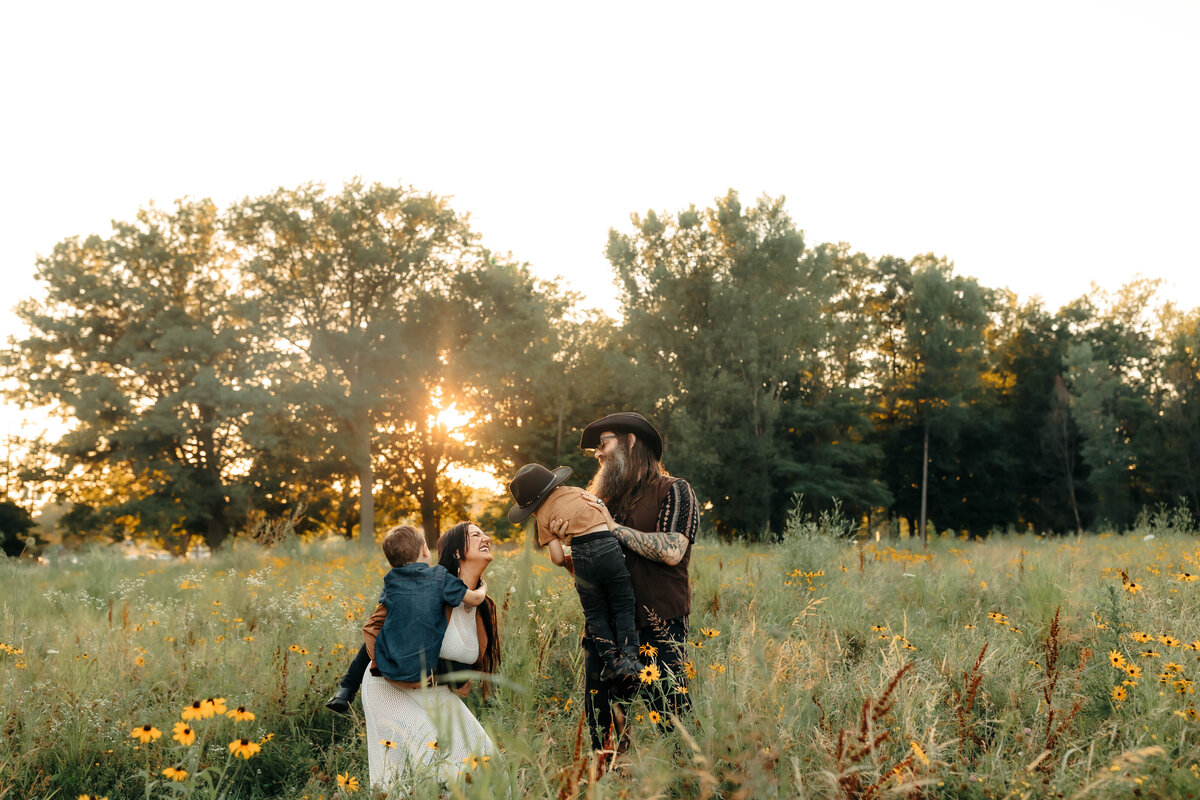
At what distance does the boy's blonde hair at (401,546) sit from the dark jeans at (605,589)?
92 centimetres

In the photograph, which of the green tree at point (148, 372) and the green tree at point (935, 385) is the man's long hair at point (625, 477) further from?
the green tree at point (935, 385)

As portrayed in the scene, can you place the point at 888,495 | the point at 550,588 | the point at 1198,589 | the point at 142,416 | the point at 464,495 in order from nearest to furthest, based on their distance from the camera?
the point at 1198,589
the point at 550,588
the point at 142,416
the point at 888,495
the point at 464,495

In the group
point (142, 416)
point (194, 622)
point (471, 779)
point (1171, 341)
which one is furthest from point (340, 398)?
point (1171, 341)

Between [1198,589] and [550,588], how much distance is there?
496 centimetres

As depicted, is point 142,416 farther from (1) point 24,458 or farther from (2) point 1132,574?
(2) point 1132,574

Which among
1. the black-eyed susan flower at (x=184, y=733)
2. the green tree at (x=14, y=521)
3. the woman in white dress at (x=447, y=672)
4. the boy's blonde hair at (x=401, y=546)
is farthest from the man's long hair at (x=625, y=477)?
the green tree at (x=14, y=521)

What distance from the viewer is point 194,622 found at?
620 centimetres

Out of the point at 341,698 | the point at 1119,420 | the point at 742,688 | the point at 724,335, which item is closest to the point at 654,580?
the point at 742,688

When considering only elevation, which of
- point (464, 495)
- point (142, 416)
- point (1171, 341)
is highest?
point (1171, 341)

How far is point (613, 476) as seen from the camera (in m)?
3.76

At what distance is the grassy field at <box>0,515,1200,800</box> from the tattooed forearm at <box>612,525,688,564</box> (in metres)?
0.52

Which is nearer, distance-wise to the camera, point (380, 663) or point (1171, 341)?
point (380, 663)

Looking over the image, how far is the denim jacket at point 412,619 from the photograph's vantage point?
3.50 meters

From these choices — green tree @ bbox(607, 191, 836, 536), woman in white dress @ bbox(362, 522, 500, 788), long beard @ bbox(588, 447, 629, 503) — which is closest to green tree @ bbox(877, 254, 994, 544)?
green tree @ bbox(607, 191, 836, 536)
